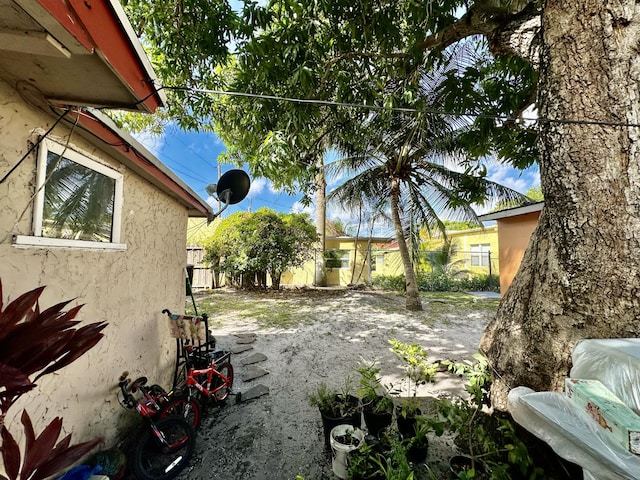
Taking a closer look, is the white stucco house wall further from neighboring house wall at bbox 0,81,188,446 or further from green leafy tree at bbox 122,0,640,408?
green leafy tree at bbox 122,0,640,408

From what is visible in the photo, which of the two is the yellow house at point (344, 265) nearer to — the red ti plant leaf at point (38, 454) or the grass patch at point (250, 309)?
the grass patch at point (250, 309)

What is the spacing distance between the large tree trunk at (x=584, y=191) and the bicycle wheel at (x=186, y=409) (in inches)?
110

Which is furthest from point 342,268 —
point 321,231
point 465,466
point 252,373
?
point 465,466

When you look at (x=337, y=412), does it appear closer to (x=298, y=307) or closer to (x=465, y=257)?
(x=298, y=307)

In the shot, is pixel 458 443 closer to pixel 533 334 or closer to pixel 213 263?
pixel 533 334

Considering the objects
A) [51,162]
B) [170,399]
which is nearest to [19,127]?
[51,162]

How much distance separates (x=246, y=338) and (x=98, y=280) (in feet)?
11.9

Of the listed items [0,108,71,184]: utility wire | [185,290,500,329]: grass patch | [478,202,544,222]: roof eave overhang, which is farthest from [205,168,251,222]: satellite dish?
[478,202,544,222]: roof eave overhang

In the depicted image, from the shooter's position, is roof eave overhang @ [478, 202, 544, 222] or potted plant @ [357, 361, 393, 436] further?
roof eave overhang @ [478, 202, 544, 222]

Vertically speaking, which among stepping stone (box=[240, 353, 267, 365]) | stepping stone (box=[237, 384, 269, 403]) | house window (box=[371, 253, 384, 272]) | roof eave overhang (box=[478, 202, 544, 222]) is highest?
roof eave overhang (box=[478, 202, 544, 222])

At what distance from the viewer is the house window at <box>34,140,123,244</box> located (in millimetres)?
1743

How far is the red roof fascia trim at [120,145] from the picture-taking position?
1.83 metres

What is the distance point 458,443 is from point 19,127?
3888 mm

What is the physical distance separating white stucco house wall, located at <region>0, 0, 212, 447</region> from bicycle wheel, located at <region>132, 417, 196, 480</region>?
1.27 ft
